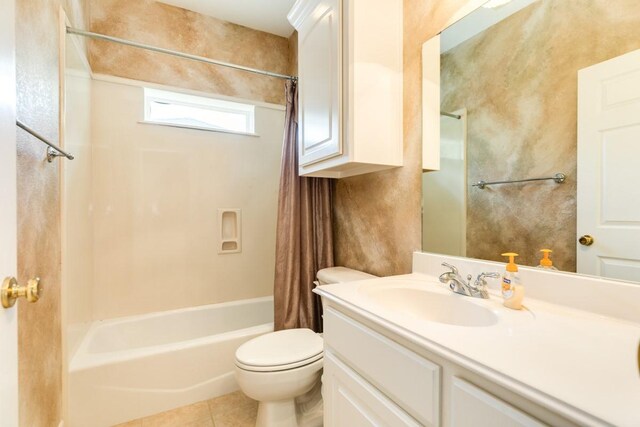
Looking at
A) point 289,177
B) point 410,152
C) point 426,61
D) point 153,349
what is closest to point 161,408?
point 153,349

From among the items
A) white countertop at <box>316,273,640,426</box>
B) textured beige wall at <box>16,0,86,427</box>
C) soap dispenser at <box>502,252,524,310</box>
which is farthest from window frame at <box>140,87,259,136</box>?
soap dispenser at <box>502,252,524,310</box>

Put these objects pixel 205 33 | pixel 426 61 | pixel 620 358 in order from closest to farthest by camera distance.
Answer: pixel 620 358 < pixel 426 61 < pixel 205 33

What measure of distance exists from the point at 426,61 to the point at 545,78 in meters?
0.52

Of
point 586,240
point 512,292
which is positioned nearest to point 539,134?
point 586,240

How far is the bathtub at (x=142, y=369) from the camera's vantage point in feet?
4.75

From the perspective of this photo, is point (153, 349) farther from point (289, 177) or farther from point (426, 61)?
point (426, 61)

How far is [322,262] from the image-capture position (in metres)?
1.94

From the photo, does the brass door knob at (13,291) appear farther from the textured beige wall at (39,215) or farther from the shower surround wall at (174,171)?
the shower surround wall at (174,171)

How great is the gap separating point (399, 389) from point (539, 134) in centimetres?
92

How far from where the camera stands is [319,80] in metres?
1.46

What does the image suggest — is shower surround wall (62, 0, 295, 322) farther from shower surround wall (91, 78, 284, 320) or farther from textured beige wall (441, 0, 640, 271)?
textured beige wall (441, 0, 640, 271)

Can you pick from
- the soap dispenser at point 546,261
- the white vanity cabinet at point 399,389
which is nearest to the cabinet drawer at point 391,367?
the white vanity cabinet at point 399,389

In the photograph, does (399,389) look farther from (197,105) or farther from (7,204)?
(197,105)

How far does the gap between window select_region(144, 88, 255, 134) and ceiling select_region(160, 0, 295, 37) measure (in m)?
0.69
